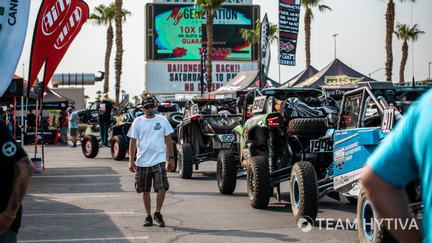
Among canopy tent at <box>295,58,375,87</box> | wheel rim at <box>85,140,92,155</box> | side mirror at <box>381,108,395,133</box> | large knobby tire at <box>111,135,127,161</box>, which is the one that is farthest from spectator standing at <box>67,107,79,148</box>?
side mirror at <box>381,108,395,133</box>

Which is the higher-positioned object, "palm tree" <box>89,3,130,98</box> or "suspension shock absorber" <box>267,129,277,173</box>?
"palm tree" <box>89,3,130,98</box>

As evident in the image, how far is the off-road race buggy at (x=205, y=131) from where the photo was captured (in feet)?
48.0

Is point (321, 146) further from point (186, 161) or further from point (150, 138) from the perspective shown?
point (186, 161)

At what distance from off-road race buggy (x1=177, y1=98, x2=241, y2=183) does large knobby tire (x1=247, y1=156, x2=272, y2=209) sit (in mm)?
4665

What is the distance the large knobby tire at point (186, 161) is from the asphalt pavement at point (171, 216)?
0.38m

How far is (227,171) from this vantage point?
37.3 feet

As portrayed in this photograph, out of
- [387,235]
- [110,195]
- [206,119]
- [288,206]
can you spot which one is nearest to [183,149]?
[206,119]

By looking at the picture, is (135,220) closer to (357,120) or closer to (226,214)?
(226,214)

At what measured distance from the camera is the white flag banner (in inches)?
396

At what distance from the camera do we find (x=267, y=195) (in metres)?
9.53

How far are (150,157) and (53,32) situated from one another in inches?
279

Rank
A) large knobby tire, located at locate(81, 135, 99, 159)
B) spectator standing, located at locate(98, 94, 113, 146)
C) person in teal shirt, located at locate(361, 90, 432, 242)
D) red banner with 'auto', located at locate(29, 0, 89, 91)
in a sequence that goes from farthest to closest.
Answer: spectator standing, located at locate(98, 94, 113, 146), large knobby tire, located at locate(81, 135, 99, 159), red banner with 'auto', located at locate(29, 0, 89, 91), person in teal shirt, located at locate(361, 90, 432, 242)

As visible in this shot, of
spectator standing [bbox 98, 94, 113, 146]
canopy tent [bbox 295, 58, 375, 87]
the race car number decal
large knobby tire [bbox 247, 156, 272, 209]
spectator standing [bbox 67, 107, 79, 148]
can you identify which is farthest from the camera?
canopy tent [bbox 295, 58, 375, 87]

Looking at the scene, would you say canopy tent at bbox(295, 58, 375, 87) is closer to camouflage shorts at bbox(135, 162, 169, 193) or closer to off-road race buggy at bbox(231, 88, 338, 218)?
off-road race buggy at bbox(231, 88, 338, 218)
